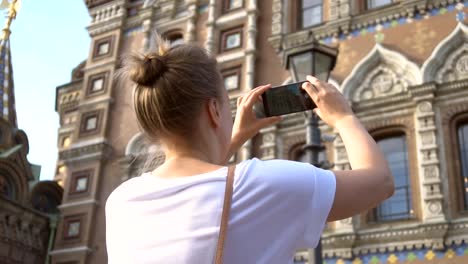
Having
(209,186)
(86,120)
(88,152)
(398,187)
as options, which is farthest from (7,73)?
(209,186)

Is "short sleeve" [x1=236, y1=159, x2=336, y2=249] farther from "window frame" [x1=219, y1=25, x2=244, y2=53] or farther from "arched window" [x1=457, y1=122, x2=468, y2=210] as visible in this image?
"window frame" [x1=219, y1=25, x2=244, y2=53]

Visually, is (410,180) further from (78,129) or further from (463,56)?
(78,129)

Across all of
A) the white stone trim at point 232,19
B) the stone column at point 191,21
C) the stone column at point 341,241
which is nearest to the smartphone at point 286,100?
the stone column at point 341,241

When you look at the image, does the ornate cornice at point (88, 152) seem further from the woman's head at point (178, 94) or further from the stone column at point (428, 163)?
the woman's head at point (178, 94)

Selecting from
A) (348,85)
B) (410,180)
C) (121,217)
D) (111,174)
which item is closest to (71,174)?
(111,174)

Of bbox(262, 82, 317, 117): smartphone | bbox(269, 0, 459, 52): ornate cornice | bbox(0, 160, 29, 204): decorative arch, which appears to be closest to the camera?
bbox(262, 82, 317, 117): smartphone

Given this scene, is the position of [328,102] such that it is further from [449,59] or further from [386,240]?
[449,59]

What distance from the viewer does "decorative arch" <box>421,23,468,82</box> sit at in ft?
36.0

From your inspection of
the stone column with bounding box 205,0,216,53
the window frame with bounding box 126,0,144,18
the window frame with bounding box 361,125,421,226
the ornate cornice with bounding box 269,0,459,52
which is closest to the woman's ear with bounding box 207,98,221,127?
the window frame with bounding box 361,125,421,226

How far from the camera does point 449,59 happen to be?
11133mm

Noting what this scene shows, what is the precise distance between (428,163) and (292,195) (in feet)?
30.6

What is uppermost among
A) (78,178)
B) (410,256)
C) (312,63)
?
(78,178)

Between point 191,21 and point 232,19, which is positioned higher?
point 191,21

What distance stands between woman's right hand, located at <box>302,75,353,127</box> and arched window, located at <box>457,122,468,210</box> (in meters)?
9.02
